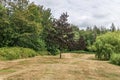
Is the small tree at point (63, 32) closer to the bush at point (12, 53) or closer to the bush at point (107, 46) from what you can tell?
the bush at point (107, 46)

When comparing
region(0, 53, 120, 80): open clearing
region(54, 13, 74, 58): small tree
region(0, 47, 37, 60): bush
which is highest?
region(54, 13, 74, 58): small tree

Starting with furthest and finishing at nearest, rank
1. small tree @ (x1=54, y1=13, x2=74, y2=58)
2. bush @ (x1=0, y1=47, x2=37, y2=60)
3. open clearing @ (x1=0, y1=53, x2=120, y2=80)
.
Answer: small tree @ (x1=54, y1=13, x2=74, y2=58) < bush @ (x1=0, y1=47, x2=37, y2=60) < open clearing @ (x1=0, y1=53, x2=120, y2=80)

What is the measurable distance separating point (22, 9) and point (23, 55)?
32.3 feet

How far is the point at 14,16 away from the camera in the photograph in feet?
131

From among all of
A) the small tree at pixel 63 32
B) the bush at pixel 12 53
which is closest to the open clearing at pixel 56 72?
the bush at pixel 12 53

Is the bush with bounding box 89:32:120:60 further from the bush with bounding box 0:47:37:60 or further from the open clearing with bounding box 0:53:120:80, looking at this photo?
the open clearing with bounding box 0:53:120:80

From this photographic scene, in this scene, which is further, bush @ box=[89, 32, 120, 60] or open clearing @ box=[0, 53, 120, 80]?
bush @ box=[89, 32, 120, 60]

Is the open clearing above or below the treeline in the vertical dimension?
below

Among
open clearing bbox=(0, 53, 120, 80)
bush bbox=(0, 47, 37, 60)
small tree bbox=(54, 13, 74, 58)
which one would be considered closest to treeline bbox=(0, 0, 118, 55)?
small tree bbox=(54, 13, 74, 58)

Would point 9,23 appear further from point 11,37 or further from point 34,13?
point 34,13

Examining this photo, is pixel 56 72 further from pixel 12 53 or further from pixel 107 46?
pixel 107 46

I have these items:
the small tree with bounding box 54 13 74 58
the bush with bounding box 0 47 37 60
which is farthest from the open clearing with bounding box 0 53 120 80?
the small tree with bounding box 54 13 74 58

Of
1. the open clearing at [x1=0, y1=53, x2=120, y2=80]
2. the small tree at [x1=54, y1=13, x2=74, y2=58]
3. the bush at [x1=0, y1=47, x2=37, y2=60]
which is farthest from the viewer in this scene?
the small tree at [x1=54, y1=13, x2=74, y2=58]

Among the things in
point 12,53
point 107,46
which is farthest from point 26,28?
point 107,46
